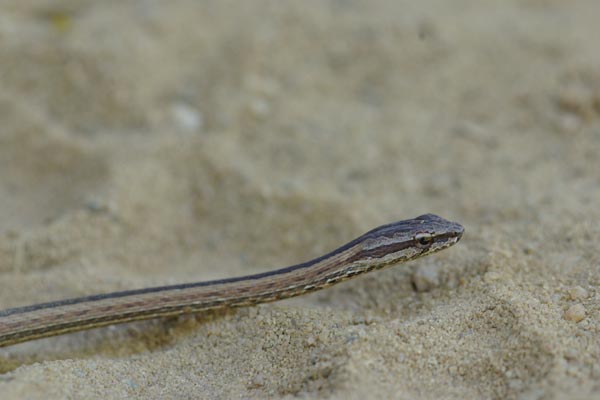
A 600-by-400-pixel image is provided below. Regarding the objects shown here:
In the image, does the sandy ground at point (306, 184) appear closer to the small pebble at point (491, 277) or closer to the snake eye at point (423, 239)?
the small pebble at point (491, 277)

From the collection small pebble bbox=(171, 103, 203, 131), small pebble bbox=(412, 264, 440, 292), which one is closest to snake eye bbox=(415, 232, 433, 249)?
small pebble bbox=(412, 264, 440, 292)

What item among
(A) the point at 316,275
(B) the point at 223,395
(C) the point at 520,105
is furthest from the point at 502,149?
(B) the point at 223,395

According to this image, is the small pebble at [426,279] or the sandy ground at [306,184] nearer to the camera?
the sandy ground at [306,184]

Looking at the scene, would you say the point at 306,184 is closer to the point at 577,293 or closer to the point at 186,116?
the point at 186,116

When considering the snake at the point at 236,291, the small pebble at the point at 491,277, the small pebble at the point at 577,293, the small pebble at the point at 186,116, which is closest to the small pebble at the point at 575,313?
the small pebble at the point at 577,293

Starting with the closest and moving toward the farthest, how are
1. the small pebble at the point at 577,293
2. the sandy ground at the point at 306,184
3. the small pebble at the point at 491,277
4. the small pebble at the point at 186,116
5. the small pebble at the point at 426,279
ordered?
the sandy ground at the point at 306,184
the small pebble at the point at 577,293
the small pebble at the point at 491,277
the small pebble at the point at 426,279
the small pebble at the point at 186,116

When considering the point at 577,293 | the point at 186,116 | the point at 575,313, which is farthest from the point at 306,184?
the point at 575,313
